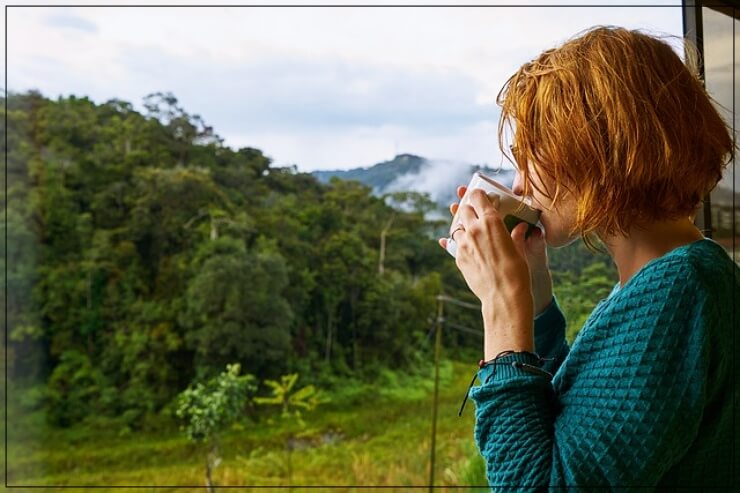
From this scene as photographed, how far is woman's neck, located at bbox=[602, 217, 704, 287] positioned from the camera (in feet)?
2.20

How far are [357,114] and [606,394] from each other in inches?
78.2

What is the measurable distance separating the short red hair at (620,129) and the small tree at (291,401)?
1.95 metres

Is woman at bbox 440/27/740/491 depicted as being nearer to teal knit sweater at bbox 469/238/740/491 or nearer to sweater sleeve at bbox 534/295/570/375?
teal knit sweater at bbox 469/238/740/491

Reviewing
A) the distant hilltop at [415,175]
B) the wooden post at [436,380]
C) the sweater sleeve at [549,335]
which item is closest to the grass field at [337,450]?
the wooden post at [436,380]

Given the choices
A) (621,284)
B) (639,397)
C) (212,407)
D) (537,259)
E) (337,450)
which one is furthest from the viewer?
(337,450)

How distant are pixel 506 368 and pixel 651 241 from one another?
177 mm

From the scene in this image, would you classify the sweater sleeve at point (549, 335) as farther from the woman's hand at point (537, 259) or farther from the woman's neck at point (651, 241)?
the woman's neck at point (651, 241)

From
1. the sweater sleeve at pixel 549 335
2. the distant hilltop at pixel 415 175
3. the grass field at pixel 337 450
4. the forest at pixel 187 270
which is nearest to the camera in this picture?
the sweater sleeve at pixel 549 335

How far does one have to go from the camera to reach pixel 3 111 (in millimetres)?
2016

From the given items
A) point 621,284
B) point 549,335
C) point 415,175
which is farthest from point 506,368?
point 415,175

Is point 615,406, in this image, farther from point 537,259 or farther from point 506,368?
point 537,259

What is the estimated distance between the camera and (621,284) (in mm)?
700

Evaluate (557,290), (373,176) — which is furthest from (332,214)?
(557,290)

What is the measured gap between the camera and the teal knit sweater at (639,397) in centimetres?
58
